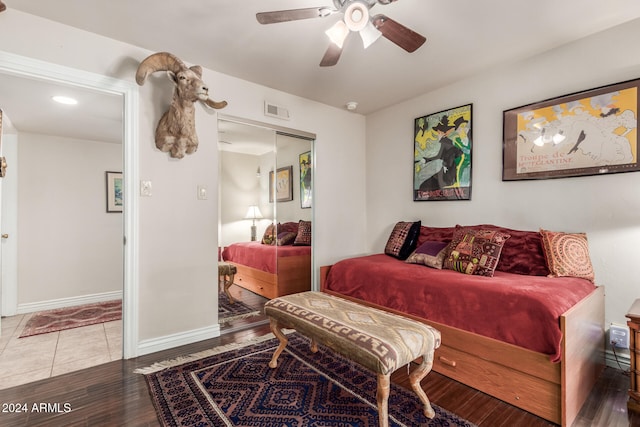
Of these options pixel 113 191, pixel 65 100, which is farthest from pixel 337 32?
pixel 113 191

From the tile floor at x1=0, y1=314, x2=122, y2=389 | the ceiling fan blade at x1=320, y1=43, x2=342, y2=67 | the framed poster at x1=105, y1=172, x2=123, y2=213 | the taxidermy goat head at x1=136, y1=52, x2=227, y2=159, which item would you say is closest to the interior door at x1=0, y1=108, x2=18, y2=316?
the tile floor at x1=0, y1=314, x2=122, y2=389

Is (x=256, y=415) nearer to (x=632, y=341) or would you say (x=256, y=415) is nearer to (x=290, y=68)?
(x=632, y=341)

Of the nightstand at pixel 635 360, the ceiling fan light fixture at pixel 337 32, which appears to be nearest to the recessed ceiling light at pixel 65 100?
the ceiling fan light fixture at pixel 337 32

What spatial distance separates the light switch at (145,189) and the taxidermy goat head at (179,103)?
306 millimetres

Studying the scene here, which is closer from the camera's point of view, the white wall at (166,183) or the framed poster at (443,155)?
the white wall at (166,183)

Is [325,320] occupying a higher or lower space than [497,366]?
higher

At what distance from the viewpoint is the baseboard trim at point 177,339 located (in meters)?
2.40

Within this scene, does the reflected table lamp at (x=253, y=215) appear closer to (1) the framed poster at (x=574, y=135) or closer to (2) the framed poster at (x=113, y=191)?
(2) the framed poster at (x=113, y=191)

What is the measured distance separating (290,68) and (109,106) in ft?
6.23

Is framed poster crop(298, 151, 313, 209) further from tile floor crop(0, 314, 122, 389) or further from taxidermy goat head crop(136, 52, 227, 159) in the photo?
tile floor crop(0, 314, 122, 389)

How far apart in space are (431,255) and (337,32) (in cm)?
191

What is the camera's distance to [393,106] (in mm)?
3723

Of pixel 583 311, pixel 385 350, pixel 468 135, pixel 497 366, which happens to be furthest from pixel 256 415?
pixel 468 135

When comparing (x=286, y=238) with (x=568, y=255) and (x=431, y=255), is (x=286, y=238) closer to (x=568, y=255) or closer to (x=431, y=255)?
(x=431, y=255)
